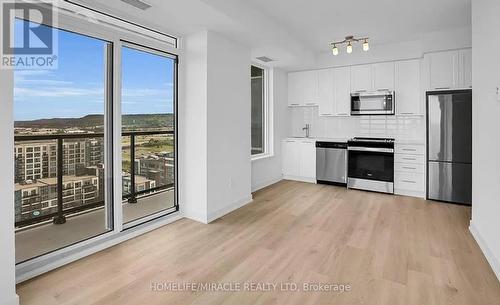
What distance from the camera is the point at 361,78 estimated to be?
5625mm

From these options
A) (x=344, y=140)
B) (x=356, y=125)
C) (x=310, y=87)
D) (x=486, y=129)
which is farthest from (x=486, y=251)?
(x=310, y=87)

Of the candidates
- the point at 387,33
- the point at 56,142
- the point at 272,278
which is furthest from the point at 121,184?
the point at 387,33

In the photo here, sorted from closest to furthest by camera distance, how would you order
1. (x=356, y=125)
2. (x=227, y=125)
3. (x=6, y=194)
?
(x=6, y=194), (x=227, y=125), (x=356, y=125)

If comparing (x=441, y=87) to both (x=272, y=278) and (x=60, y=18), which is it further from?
(x=60, y=18)

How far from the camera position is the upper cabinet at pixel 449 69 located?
172 inches

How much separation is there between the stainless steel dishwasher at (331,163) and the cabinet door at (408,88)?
127cm

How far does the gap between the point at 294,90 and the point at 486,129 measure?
4.18 metres

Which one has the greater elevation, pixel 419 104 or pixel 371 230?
pixel 419 104

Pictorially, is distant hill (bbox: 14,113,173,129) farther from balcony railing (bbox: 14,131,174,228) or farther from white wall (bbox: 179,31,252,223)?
white wall (bbox: 179,31,252,223)

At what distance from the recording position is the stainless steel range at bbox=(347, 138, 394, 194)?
5.12 metres

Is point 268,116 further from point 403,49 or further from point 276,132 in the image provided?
point 403,49

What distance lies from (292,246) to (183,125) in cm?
214

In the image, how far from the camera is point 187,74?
12.5ft

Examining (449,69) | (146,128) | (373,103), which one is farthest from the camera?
(373,103)
